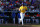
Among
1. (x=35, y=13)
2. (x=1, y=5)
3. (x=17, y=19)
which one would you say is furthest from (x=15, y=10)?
(x=35, y=13)

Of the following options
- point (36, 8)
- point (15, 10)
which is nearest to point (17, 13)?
point (15, 10)

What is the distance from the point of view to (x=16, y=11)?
8.12 meters

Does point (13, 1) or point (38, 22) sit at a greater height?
point (13, 1)

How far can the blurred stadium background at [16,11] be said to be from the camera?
812 centimetres

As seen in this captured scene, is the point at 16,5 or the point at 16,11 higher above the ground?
the point at 16,5

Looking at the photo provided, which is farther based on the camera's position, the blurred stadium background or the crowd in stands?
the crowd in stands

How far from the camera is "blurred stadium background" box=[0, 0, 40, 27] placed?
8.12 metres

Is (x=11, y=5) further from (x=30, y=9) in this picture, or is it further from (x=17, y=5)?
(x=30, y=9)

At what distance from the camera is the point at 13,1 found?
8336 mm

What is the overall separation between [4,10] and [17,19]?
160 cm

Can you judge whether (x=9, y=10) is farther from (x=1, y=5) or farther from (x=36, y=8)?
(x=36, y=8)

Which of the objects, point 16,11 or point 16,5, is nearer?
point 16,11

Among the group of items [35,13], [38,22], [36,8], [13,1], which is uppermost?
[13,1]

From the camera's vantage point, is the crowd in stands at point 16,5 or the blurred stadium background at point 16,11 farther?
the crowd in stands at point 16,5
